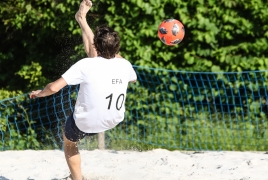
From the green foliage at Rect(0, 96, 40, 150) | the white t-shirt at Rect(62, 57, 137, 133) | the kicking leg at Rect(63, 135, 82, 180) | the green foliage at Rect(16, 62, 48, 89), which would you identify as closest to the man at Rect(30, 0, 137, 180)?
the white t-shirt at Rect(62, 57, 137, 133)

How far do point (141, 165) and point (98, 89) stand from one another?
1.72 meters

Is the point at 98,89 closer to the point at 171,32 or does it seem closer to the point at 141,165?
the point at 171,32

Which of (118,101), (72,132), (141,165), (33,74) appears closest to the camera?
(118,101)

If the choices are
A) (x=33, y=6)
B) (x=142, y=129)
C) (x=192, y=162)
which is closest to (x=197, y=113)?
(x=142, y=129)

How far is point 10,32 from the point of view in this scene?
30.6 feet

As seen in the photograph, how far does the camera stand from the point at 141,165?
20.5 feet

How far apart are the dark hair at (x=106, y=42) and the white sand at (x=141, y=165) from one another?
139 cm

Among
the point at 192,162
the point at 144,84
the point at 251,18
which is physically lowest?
the point at 192,162

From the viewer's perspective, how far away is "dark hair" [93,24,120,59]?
4715 mm

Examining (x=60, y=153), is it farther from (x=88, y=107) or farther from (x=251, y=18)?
(x=251, y=18)

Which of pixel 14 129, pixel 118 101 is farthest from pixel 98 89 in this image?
pixel 14 129

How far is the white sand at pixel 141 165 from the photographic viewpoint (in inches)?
228

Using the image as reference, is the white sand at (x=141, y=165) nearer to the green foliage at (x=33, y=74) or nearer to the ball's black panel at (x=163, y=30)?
the ball's black panel at (x=163, y=30)

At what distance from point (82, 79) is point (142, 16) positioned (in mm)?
3682
